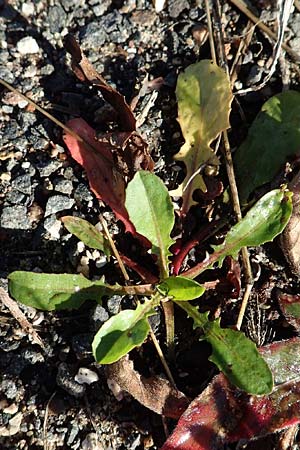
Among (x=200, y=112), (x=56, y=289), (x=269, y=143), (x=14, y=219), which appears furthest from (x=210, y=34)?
(x=56, y=289)

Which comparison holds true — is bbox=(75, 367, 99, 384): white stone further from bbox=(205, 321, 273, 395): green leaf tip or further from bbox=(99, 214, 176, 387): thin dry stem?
bbox=(205, 321, 273, 395): green leaf tip

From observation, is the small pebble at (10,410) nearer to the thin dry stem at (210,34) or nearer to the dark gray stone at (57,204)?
the dark gray stone at (57,204)

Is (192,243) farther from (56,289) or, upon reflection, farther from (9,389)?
(9,389)

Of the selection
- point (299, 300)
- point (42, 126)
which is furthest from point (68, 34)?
point (299, 300)

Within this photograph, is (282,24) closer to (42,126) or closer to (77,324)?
(42,126)

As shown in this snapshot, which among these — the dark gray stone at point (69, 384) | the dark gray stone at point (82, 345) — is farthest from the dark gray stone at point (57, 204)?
the dark gray stone at point (69, 384)

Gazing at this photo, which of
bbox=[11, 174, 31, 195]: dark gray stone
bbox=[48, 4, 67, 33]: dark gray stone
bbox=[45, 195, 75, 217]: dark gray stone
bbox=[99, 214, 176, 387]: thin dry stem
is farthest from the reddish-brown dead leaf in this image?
bbox=[48, 4, 67, 33]: dark gray stone

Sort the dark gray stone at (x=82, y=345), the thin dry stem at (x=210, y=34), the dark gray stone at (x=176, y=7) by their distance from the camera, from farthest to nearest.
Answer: the dark gray stone at (x=176, y=7) → the thin dry stem at (x=210, y=34) → the dark gray stone at (x=82, y=345)
